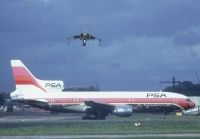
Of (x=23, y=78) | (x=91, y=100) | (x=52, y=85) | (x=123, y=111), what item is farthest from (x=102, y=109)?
(x=23, y=78)

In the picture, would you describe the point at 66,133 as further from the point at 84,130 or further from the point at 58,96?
the point at 58,96

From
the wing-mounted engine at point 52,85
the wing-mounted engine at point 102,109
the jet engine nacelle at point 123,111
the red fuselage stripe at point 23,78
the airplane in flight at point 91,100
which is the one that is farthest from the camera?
the wing-mounted engine at point 52,85

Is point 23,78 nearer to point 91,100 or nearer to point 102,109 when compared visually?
point 91,100

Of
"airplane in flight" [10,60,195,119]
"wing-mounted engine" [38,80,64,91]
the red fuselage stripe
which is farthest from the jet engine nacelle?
the red fuselage stripe

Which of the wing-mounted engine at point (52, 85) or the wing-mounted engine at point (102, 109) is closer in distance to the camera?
the wing-mounted engine at point (102, 109)

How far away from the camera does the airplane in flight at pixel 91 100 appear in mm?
83938

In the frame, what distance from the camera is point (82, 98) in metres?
84.8

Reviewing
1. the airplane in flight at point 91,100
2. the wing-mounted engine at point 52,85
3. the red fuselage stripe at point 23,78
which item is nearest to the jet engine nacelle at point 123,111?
the airplane in flight at point 91,100

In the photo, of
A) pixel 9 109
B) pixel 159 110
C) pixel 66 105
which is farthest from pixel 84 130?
pixel 9 109

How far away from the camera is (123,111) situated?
82250 millimetres

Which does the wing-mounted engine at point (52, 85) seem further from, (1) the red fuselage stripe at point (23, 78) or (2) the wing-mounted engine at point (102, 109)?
(2) the wing-mounted engine at point (102, 109)

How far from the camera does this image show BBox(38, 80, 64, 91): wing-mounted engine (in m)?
91.1

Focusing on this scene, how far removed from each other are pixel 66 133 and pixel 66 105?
34.5 metres

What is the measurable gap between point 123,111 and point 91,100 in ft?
16.9
